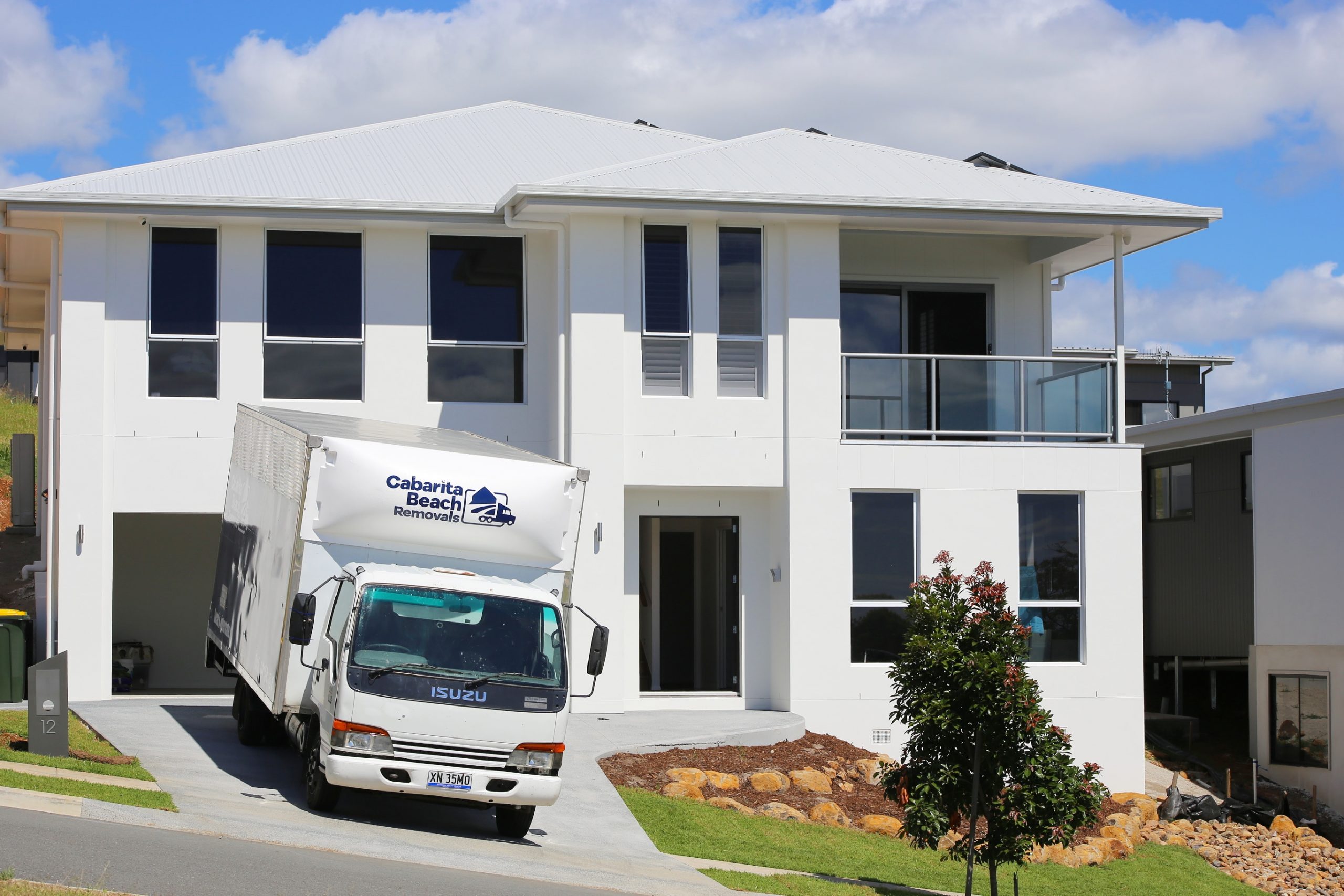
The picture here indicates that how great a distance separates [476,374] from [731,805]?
23.4 feet

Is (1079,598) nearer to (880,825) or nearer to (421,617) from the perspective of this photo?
(880,825)

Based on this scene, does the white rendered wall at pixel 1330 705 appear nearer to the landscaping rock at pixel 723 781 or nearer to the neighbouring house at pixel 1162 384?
the landscaping rock at pixel 723 781

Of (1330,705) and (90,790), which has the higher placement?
(90,790)

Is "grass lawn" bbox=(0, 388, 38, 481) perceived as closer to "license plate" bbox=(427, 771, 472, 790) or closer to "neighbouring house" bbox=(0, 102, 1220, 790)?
"neighbouring house" bbox=(0, 102, 1220, 790)

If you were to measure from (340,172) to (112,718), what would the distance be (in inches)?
305

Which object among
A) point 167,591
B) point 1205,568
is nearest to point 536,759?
point 167,591

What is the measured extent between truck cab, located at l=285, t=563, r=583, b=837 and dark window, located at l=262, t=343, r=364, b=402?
22.8 feet

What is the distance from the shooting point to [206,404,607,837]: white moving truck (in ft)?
35.4

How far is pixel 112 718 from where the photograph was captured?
15.3 metres

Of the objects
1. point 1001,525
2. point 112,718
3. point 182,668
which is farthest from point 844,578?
point 182,668

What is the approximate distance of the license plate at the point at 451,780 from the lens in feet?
35.2

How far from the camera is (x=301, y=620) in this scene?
11039 millimetres

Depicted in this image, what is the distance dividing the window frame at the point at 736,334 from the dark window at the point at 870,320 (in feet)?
7.11

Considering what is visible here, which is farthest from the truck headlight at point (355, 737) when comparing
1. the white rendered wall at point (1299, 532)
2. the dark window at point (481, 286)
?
the white rendered wall at point (1299, 532)
